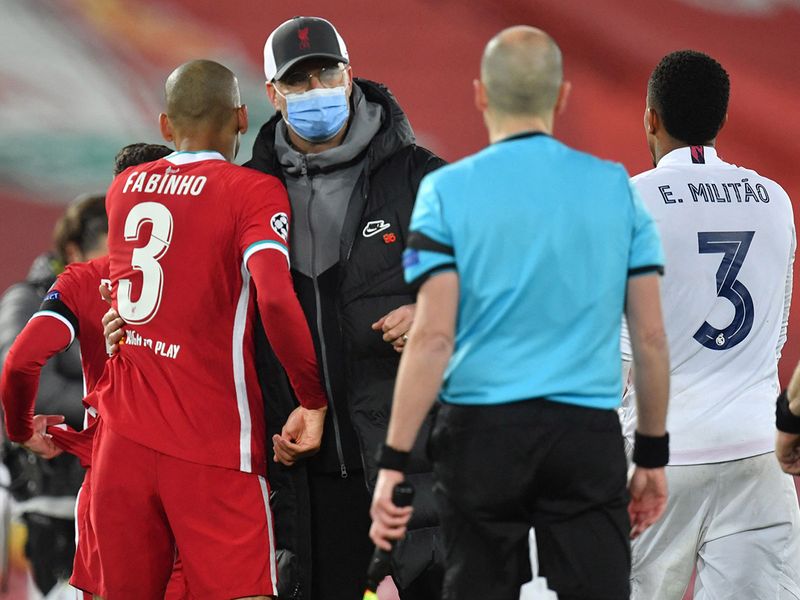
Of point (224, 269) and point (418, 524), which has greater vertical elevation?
point (224, 269)

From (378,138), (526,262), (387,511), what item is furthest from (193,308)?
(526,262)

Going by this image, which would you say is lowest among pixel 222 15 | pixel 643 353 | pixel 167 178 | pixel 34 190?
pixel 643 353

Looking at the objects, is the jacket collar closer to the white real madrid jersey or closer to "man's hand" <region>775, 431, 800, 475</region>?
the white real madrid jersey

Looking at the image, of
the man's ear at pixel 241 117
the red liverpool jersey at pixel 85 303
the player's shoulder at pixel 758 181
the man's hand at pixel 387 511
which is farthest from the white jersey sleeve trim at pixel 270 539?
the player's shoulder at pixel 758 181

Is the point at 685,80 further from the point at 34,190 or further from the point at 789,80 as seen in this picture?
the point at 34,190

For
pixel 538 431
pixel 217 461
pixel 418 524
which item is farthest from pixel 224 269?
pixel 538 431

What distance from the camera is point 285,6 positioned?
5238 millimetres

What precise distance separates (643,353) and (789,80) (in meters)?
3.06

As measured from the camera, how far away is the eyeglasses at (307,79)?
3342 millimetres

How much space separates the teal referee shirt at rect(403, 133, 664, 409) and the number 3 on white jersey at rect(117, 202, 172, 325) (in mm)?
904

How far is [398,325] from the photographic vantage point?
3.15m

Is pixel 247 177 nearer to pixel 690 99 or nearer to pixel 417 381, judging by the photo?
pixel 417 381

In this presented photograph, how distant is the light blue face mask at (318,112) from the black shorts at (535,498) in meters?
1.12

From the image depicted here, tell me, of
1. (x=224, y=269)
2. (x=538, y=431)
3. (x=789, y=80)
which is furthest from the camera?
(x=789, y=80)
